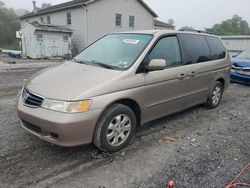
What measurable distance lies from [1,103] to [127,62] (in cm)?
367

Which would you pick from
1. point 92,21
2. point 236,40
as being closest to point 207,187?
point 236,40

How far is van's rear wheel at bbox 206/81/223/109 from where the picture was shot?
544cm

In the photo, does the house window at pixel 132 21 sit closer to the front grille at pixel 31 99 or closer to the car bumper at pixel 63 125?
the front grille at pixel 31 99

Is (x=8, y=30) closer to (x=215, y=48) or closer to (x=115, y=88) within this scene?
(x=215, y=48)

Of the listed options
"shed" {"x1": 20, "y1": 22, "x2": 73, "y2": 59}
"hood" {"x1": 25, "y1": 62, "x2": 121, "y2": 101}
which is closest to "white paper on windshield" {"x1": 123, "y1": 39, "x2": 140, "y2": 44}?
"hood" {"x1": 25, "y1": 62, "x2": 121, "y2": 101}

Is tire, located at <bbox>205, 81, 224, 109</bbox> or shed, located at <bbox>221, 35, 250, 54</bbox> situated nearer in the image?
tire, located at <bbox>205, 81, 224, 109</bbox>

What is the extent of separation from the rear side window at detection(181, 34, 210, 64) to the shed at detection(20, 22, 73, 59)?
16754 millimetres

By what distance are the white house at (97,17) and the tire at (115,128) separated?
18.6 meters

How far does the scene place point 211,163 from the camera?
3.24m

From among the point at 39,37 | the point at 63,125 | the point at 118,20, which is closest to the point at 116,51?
the point at 63,125

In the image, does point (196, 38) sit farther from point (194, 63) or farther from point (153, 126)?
point (153, 126)

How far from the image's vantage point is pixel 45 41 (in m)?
19.6

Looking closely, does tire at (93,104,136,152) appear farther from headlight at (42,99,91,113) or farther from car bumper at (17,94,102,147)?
headlight at (42,99,91,113)

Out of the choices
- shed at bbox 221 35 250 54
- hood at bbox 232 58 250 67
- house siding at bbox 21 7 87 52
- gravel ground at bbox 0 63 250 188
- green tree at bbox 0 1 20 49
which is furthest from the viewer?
green tree at bbox 0 1 20 49
